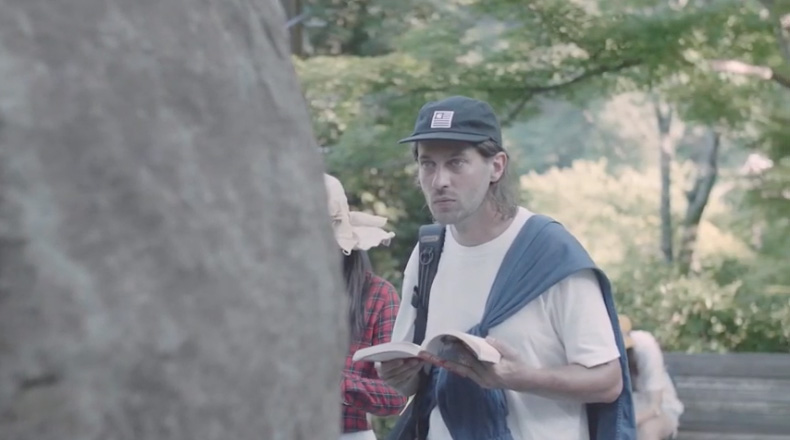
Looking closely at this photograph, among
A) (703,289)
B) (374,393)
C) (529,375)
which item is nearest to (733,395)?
(703,289)

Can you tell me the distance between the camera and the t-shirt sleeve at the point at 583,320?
2906mm

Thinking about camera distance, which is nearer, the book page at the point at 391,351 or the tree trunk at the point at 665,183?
the book page at the point at 391,351

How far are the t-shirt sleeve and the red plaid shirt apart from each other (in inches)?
29.2

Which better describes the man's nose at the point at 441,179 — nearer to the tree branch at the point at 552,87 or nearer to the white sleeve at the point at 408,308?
the white sleeve at the point at 408,308

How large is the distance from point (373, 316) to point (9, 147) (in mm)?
2793

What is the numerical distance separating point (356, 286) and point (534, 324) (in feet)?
3.10

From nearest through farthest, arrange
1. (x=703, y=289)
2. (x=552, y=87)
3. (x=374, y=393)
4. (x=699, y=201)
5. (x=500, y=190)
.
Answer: (x=500, y=190), (x=374, y=393), (x=552, y=87), (x=703, y=289), (x=699, y=201)

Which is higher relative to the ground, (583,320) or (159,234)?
(159,234)

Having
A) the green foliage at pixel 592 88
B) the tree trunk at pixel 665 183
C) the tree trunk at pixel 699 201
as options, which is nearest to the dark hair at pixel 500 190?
the green foliage at pixel 592 88

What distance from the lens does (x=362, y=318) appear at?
3.76 metres

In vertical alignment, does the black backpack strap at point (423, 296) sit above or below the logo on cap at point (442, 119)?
below

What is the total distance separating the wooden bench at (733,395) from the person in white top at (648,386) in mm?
1675

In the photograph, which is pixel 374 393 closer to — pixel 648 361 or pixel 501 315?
pixel 501 315

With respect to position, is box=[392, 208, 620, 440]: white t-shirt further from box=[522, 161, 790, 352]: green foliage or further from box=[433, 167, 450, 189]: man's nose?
box=[522, 161, 790, 352]: green foliage
